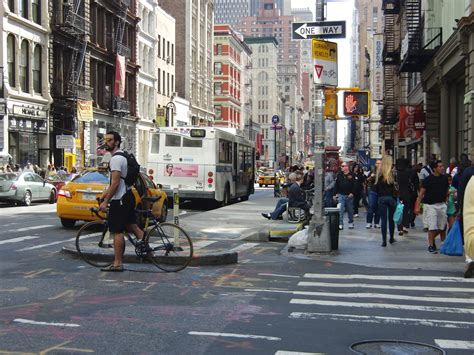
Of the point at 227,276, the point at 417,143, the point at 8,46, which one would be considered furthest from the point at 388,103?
the point at 227,276

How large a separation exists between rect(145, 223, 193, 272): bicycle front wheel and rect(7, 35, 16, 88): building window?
29984 millimetres

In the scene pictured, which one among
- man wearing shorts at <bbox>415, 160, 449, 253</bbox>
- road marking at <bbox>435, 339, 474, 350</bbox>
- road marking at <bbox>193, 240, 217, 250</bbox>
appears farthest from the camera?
road marking at <bbox>193, 240, 217, 250</bbox>

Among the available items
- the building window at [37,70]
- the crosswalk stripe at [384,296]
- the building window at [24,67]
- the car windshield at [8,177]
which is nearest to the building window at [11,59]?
the building window at [24,67]

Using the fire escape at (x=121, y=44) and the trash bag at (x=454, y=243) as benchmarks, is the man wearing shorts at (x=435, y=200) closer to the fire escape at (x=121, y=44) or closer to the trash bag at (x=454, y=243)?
the trash bag at (x=454, y=243)

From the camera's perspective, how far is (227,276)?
922 cm

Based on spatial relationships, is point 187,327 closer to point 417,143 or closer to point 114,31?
point 417,143

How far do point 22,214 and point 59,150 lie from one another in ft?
73.4

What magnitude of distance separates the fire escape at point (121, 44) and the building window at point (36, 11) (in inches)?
467

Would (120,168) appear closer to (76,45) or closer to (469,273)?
(469,273)

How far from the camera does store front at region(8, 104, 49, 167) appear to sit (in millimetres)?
36312

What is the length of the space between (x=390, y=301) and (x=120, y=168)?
4.11 meters

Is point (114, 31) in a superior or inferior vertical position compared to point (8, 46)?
superior

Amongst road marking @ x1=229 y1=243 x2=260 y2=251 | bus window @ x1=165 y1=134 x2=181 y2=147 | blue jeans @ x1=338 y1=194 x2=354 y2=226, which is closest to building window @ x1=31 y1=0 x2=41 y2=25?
bus window @ x1=165 y1=134 x2=181 y2=147

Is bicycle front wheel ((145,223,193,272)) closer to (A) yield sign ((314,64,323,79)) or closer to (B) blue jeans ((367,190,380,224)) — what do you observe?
(A) yield sign ((314,64,323,79))
